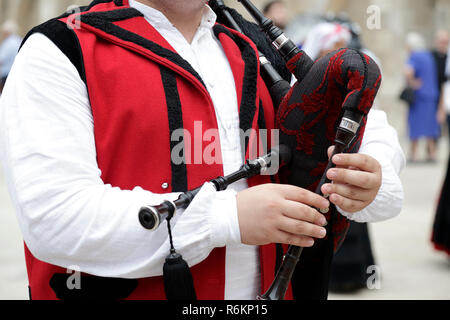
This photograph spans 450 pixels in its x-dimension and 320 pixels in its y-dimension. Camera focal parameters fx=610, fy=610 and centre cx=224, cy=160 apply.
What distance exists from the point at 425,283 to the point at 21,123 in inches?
134

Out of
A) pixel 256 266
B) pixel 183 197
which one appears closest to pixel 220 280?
pixel 256 266

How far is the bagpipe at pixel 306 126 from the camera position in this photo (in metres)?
1.12

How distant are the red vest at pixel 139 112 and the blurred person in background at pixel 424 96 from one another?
27.3 feet

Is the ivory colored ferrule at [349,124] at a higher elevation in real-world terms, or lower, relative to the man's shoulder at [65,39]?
lower

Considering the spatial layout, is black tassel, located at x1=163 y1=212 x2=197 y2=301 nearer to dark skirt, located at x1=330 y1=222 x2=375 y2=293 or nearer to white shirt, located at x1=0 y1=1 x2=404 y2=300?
white shirt, located at x1=0 y1=1 x2=404 y2=300

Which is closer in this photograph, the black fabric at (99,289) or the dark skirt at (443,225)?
the black fabric at (99,289)

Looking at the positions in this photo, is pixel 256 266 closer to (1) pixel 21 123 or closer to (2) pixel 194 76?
(2) pixel 194 76

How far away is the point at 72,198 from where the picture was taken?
109cm

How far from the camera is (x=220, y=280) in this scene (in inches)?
49.2

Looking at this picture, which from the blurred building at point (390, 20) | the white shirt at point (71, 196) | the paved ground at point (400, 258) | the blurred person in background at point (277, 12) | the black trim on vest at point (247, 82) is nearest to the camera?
the white shirt at point (71, 196)

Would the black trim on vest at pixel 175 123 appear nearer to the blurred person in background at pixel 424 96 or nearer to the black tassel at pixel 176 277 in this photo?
the black tassel at pixel 176 277

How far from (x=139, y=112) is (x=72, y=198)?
216mm

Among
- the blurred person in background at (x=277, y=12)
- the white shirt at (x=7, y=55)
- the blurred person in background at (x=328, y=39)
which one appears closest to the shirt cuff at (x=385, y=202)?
the blurred person in background at (x=328, y=39)

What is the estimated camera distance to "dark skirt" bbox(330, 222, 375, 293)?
3832 mm
